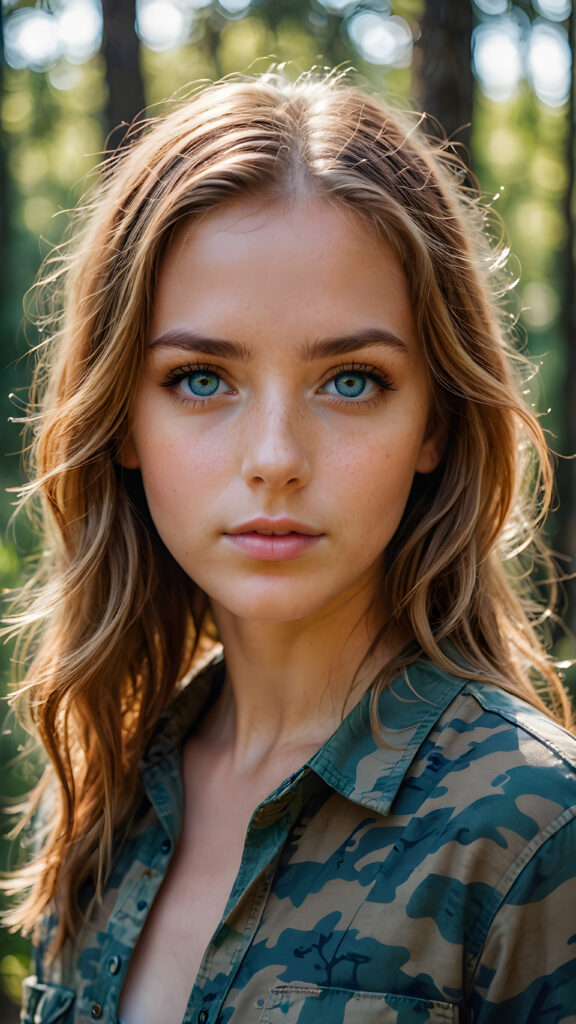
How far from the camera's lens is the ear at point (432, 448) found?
1818 mm

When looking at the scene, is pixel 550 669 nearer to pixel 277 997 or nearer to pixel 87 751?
pixel 277 997

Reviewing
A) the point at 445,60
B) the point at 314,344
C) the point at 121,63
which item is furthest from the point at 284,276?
the point at 121,63

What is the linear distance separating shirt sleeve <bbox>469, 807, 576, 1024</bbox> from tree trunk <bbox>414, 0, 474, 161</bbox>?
3154mm

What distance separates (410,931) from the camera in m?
1.42

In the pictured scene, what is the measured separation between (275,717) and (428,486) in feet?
1.89

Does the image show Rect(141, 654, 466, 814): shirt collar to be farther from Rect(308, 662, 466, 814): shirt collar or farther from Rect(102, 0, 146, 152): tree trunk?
Rect(102, 0, 146, 152): tree trunk

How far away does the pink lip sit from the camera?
1605 mm

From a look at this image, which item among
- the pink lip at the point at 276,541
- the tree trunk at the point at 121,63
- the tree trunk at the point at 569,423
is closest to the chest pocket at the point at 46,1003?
the pink lip at the point at 276,541

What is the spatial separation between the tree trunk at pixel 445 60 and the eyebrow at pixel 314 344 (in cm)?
250

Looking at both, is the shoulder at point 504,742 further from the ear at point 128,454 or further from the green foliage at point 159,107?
the green foliage at point 159,107

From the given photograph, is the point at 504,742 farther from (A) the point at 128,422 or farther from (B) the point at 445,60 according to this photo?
(B) the point at 445,60

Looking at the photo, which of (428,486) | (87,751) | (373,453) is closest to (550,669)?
(428,486)

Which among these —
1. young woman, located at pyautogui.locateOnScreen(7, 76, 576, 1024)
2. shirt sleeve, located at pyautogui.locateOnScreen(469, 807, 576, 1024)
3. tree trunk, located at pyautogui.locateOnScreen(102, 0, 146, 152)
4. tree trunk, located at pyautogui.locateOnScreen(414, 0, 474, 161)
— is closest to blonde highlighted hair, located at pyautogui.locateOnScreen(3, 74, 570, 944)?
young woman, located at pyautogui.locateOnScreen(7, 76, 576, 1024)

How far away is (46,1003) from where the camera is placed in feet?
6.45
